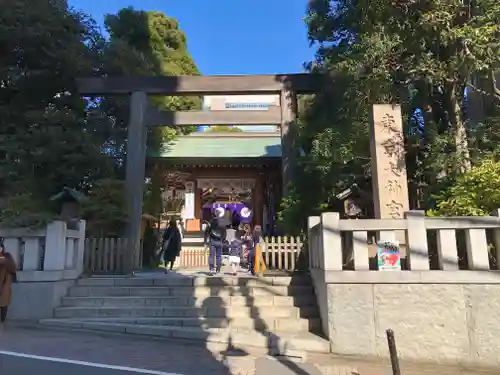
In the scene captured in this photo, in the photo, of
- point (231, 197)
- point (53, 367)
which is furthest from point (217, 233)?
point (231, 197)

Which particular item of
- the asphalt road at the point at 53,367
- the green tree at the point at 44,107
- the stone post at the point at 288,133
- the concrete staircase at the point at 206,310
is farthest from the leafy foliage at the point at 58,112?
the asphalt road at the point at 53,367

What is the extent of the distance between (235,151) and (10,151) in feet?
29.0

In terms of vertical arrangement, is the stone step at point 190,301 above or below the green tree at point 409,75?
below

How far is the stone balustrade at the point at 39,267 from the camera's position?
26.4 ft

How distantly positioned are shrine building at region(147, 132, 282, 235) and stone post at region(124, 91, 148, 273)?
298cm

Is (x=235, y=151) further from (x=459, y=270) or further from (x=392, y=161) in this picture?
(x=459, y=270)

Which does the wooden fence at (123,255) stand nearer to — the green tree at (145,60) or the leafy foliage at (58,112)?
the leafy foliage at (58,112)

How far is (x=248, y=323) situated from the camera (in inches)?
291

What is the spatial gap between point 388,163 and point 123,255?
6873mm

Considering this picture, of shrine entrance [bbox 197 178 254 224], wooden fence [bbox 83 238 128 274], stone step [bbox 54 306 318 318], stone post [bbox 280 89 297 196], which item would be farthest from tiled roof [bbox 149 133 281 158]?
stone step [bbox 54 306 318 318]

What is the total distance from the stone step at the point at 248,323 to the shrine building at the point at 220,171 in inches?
A: 415

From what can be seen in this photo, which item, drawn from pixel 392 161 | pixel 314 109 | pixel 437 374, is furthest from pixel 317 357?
pixel 314 109

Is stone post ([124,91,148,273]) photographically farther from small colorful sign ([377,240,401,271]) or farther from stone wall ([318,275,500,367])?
small colorful sign ([377,240,401,271])

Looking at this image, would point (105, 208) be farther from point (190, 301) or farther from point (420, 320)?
point (420, 320)
